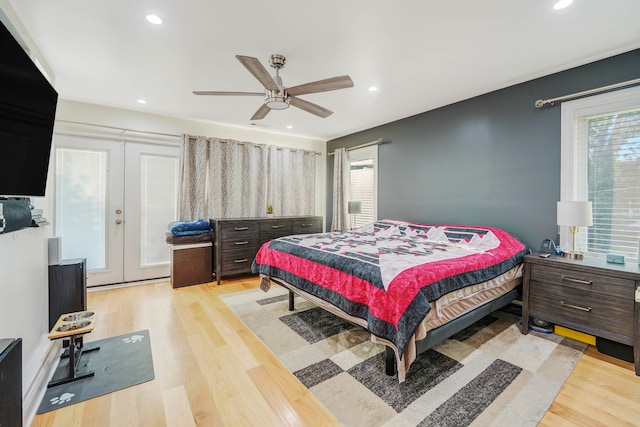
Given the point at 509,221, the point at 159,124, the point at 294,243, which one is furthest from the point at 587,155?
the point at 159,124

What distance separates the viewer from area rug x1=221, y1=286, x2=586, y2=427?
1606 millimetres

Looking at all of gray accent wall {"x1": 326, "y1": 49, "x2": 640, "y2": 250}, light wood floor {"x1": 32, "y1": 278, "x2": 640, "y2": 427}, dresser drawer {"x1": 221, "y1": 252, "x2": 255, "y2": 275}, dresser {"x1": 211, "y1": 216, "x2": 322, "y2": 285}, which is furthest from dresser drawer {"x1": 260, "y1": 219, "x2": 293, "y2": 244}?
light wood floor {"x1": 32, "y1": 278, "x2": 640, "y2": 427}

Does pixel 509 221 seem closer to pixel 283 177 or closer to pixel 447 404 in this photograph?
pixel 447 404

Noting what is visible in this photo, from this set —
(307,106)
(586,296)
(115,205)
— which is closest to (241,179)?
(115,205)

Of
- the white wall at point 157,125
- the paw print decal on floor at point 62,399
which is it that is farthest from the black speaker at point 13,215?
the white wall at point 157,125

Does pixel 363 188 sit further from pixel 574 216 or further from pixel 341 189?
pixel 574 216

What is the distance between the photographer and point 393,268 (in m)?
1.95

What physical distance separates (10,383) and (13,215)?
44.5 inches

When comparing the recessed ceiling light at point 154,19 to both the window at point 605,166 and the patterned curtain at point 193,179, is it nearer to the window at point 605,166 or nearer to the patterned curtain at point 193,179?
the patterned curtain at point 193,179

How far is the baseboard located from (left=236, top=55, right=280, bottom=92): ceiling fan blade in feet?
7.95

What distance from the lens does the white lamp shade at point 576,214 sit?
2.39 metres

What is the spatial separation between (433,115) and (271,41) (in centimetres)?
267

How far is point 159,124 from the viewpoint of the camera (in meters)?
4.23

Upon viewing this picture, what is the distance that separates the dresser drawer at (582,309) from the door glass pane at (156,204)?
4.81 metres
